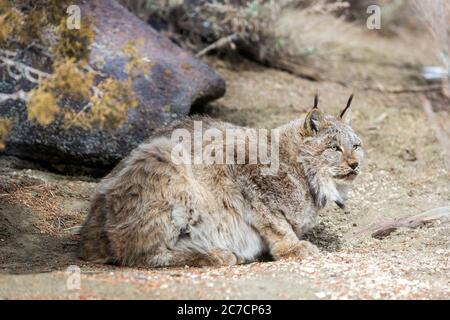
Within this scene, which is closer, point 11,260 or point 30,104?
point 30,104

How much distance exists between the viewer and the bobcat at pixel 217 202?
226 inches

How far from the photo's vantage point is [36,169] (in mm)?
7691

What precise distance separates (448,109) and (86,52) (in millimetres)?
6368

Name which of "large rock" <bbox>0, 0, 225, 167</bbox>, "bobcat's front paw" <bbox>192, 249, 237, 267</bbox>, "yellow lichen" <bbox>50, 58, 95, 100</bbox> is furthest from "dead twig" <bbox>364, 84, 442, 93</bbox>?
"yellow lichen" <bbox>50, 58, 95, 100</bbox>

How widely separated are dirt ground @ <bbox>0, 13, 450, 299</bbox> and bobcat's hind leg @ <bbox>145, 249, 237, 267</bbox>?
0.48 ft

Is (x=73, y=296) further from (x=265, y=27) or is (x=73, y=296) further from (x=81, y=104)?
(x=265, y=27)

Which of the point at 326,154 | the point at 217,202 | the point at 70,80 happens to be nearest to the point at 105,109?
the point at 70,80

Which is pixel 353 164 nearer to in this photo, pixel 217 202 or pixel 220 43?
pixel 217 202

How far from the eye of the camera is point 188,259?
5.79 metres

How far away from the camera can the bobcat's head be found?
20.5 ft

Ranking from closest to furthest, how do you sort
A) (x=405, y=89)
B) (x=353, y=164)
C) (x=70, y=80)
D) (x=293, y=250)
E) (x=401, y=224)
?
(x=70, y=80) < (x=293, y=250) < (x=353, y=164) < (x=401, y=224) < (x=405, y=89)

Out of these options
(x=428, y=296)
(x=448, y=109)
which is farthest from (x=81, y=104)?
(x=448, y=109)

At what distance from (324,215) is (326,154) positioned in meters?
1.16

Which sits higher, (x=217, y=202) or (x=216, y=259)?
(x=217, y=202)
